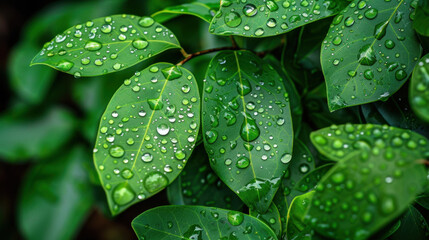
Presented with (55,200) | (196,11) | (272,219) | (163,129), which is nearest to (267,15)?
(196,11)

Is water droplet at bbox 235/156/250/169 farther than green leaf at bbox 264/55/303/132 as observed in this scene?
No

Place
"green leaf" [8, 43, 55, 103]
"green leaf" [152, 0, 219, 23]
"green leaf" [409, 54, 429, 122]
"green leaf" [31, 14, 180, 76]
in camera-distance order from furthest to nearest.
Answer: "green leaf" [8, 43, 55, 103], "green leaf" [152, 0, 219, 23], "green leaf" [31, 14, 180, 76], "green leaf" [409, 54, 429, 122]

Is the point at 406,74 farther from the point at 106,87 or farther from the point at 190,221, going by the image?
the point at 106,87

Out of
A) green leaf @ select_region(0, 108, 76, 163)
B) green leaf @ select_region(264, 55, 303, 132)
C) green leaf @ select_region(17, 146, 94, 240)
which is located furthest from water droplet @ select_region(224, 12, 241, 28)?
green leaf @ select_region(0, 108, 76, 163)

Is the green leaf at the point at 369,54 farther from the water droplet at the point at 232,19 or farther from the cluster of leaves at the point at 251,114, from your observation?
the water droplet at the point at 232,19

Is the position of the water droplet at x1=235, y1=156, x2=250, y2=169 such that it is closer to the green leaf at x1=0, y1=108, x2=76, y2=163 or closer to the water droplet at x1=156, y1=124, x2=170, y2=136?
the water droplet at x1=156, y1=124, x2=170, y2=136

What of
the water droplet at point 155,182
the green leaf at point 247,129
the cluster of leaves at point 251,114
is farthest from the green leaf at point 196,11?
the water droplet at point 155,182

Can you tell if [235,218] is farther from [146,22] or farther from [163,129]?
[146,22]
